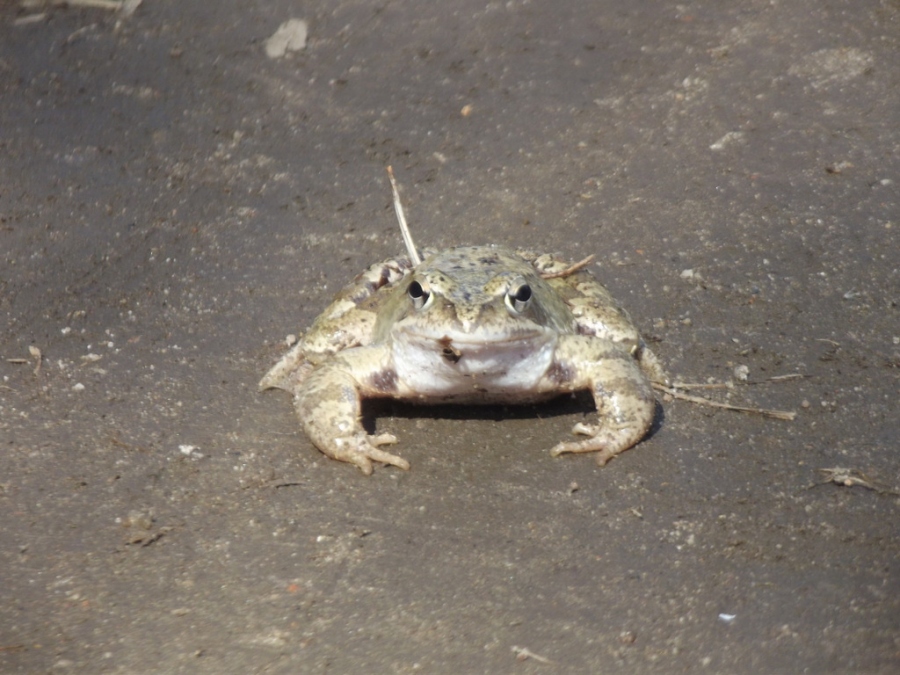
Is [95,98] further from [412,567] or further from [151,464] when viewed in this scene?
[412,567]

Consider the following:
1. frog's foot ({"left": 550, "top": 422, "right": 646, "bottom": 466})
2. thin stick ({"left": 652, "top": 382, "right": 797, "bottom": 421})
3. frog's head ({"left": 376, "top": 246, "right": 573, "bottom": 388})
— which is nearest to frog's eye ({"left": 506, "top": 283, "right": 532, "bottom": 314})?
frog's head ({"left": 376, "top": 246, "right": 573, "bottom": 388})

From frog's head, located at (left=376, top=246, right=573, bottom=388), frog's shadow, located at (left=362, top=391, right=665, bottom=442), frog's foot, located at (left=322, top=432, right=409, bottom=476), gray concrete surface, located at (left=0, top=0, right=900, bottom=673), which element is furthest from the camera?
frog's shadow, located at (left=362, top=391, right=665, bottom=442)

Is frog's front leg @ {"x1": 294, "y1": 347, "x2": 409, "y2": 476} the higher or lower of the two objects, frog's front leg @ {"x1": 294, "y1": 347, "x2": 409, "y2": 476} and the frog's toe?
the higher

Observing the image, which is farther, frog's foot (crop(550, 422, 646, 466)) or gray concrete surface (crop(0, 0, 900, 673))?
frog's foot (crop(550, 422, 646, 466))

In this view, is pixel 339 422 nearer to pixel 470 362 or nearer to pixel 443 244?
pixel 470 362

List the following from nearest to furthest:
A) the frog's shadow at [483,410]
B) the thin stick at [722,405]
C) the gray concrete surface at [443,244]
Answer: the gray concrete surface at [443,244] → the thin stick at [722,405] → the frog's shadow at [483,410]

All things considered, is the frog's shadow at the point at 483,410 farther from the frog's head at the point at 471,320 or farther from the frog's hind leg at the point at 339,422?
the frog's head at the point at 471,320

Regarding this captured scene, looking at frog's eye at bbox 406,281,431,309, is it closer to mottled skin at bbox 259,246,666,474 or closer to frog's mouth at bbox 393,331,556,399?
mottled skin at bbox 259,246,666,474

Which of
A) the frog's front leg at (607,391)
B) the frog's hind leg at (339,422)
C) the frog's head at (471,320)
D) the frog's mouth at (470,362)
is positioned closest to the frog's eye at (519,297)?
the frog's head at (471,320)
